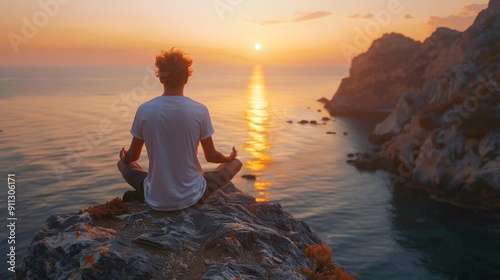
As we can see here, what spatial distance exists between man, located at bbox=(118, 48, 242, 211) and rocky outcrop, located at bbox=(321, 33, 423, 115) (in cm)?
14215

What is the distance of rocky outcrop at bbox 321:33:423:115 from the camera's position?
146 metres

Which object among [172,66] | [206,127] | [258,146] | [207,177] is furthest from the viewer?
[258,146]

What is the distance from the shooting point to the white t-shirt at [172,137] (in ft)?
27.2

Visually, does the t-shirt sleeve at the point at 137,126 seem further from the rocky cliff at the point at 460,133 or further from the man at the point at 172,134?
the rocky cliff at the point at 460,133

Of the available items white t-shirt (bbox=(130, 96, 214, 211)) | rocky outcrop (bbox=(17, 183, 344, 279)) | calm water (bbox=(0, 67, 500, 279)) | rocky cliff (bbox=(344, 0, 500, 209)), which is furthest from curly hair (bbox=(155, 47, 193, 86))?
rocky cliff (bbox=(344, 0, 500, 209))

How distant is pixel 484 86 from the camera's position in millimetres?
59312

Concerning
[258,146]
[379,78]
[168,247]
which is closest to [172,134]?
[168,247]

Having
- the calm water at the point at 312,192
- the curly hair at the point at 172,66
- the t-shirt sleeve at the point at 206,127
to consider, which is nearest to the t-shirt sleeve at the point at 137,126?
the curly hair at the point at 172,66

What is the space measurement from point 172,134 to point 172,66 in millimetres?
1383

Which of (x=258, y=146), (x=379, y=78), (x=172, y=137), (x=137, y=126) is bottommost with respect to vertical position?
(x=258, y=146)

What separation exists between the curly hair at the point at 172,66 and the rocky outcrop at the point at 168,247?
3.04 metres

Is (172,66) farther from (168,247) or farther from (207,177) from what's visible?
(168,247)

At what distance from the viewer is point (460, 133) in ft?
174

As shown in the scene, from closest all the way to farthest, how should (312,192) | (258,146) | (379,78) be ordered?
(312,192) < (258,146) < (379,78)
